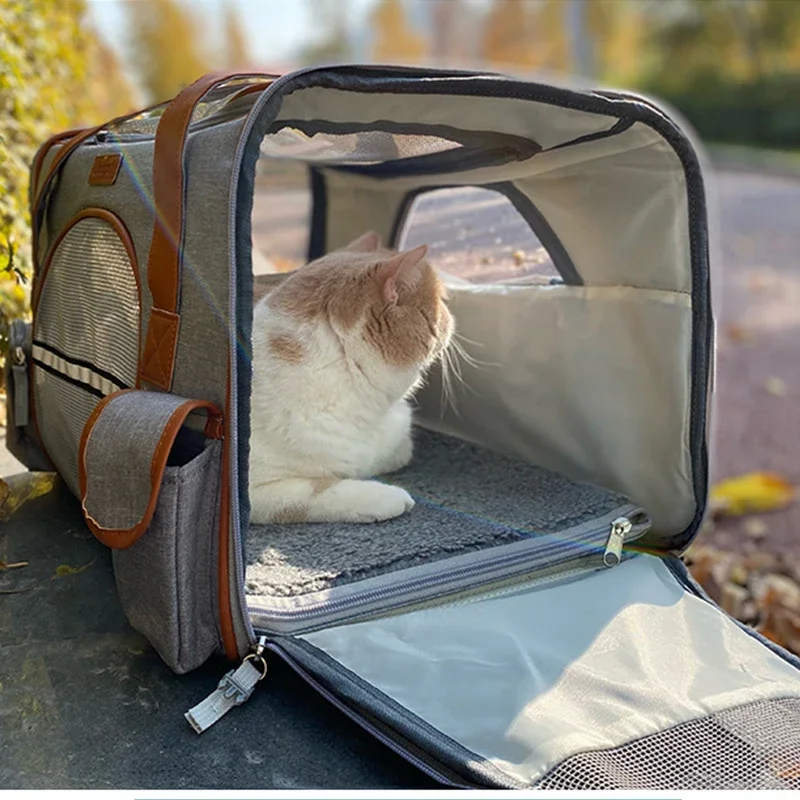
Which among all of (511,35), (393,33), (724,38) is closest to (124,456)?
(511,35)

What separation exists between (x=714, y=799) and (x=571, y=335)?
957 mm

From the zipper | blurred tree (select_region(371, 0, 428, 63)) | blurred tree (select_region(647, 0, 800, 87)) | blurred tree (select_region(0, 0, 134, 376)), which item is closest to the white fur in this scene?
the zipper

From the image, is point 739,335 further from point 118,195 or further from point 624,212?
point 118,195

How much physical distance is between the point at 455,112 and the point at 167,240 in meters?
0.54

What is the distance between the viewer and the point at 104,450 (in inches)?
40.2

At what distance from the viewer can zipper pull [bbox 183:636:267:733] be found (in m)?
0.97

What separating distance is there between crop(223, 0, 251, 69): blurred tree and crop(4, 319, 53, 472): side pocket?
15935 millimetres

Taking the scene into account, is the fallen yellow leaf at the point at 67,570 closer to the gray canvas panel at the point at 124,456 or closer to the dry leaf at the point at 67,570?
the dry leaf at the point at 67,570

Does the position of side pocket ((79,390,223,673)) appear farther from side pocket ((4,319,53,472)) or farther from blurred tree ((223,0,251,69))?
blurred tree ((223,0,251,69))

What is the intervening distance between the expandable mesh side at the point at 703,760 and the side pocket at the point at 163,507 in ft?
1.47

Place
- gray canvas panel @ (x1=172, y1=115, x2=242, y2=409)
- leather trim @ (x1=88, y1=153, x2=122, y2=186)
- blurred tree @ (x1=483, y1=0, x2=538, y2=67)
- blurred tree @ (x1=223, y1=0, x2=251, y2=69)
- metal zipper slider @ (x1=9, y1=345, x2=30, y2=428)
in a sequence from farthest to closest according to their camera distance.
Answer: blurred tree @ (x1=483, y1=0, x2=538, y2=67) < blurred tree @ (x1=223, y1=0, x2=251, y2=69) < metal zipper slider @ (x1=9, y1=345, x2=30, y2=428) < leather trim @ (x1=88, y1=153, x2=122, y2=186) < gray canvas panel @ (x1=172, y1=115, x2=242, y2=409)

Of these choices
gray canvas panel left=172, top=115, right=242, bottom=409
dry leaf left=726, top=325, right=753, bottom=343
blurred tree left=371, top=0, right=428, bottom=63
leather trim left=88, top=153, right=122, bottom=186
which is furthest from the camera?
blurred tree left=371, top=0, right=428, bottom=63

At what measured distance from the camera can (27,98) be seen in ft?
6.25

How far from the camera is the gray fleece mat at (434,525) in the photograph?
120 cm
